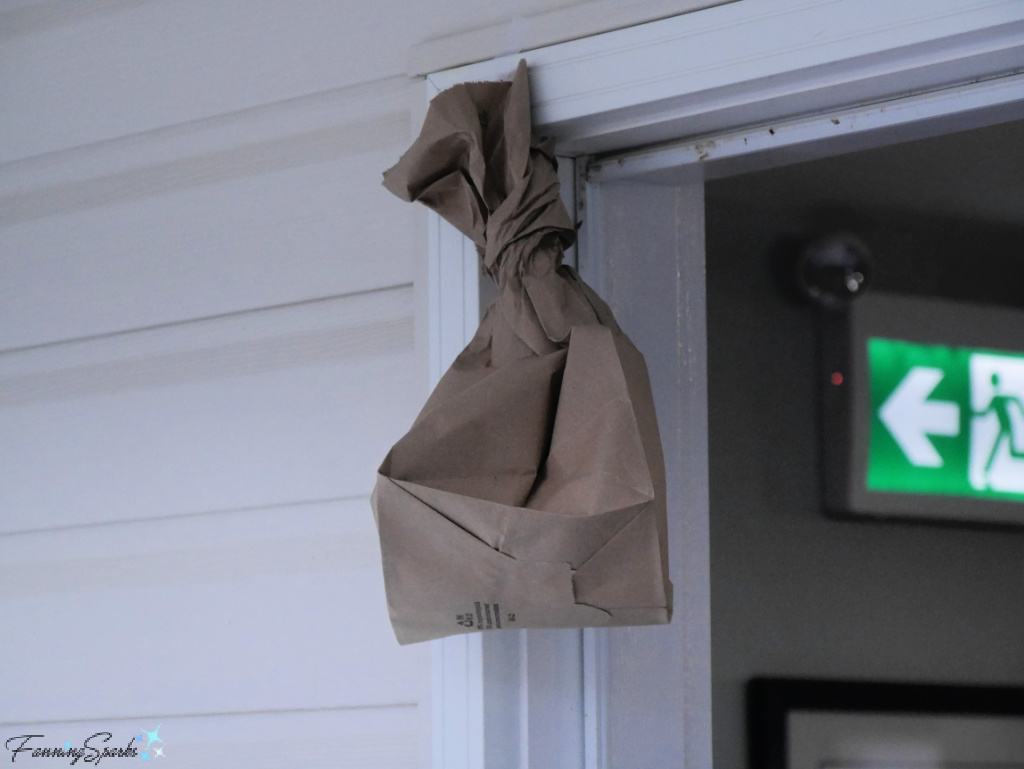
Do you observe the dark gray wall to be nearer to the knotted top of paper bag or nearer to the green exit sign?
the green exit sign

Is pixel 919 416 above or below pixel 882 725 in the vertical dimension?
above

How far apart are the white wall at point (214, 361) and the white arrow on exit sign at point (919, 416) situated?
429mm

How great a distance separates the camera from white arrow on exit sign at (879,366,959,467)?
106 centimetres

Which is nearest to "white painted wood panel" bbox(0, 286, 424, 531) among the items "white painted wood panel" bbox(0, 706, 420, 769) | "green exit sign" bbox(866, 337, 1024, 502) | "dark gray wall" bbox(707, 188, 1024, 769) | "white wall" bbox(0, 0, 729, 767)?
"white wall" bbox(0, 0, 729, 767)

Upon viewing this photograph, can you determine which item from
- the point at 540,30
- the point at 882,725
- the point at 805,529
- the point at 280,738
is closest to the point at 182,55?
the point at 540,30

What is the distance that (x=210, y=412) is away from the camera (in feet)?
3.99

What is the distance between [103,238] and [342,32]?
1.28ft

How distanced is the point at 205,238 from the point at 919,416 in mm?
792

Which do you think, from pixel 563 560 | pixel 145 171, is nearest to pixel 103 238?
pixel 145 171

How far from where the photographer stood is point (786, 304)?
3.72 feet

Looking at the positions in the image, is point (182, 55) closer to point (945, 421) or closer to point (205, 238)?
point (205, 238)

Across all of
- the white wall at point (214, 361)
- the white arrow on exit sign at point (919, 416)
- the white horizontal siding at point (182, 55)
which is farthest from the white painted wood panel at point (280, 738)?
the white horizontal siding at point (182, 55)

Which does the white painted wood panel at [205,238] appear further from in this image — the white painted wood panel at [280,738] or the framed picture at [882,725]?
the framed picture at [882,725]

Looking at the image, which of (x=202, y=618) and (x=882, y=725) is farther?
(x=202, y=618)
